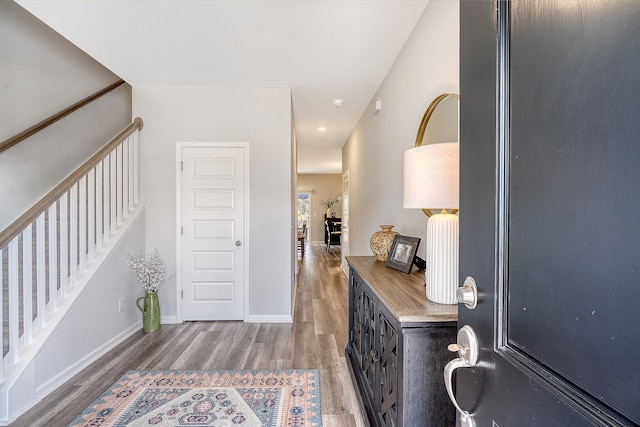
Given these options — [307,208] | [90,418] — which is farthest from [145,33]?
[307,208]

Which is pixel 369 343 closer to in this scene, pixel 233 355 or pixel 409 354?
pixel 409 354

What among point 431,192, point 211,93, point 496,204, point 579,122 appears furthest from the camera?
point 211,93

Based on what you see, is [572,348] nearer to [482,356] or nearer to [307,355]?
[482,356]

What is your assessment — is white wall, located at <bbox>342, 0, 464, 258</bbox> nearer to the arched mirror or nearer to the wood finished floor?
the arched mirror

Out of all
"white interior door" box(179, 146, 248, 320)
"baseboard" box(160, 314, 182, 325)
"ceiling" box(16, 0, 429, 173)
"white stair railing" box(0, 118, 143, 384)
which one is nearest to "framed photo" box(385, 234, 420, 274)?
"ceiling" box(16, 0, 429, 173)

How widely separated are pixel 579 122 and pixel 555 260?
0.65 feet

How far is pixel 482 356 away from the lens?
1.84 feet

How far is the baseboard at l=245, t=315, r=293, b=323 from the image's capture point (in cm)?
316

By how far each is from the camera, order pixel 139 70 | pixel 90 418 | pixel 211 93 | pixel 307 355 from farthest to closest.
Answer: pixel 211 93, pixel 139 70, pixel 307 355, pixel 90 418

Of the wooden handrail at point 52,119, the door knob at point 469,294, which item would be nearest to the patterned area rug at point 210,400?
the door knob at point 469,294

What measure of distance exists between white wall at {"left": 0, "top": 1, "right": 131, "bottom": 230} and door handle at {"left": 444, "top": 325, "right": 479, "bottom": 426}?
11.0ft

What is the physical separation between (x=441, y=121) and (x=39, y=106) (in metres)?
3.50

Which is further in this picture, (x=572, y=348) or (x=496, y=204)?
→ (x=496, y=204)

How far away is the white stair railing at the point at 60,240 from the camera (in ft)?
5.73
